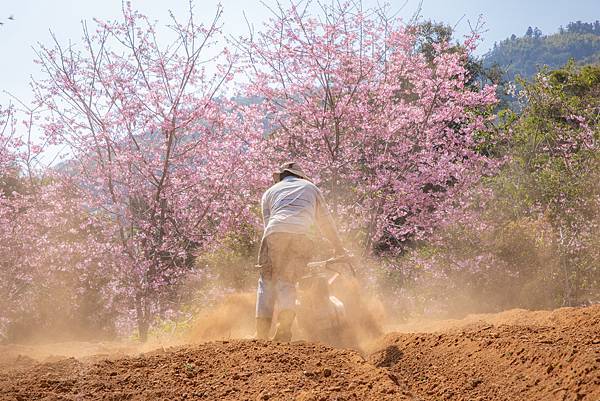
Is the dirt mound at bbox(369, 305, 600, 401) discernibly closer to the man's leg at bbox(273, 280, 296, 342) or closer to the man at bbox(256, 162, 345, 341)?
the man's leg at bbox(273, 280, 296, 342)

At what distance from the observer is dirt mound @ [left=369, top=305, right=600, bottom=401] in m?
4.16

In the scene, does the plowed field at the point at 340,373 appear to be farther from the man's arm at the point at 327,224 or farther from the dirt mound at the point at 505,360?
the man's arm at the point at 327,224

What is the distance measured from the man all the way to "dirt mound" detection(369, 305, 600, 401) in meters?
1.28

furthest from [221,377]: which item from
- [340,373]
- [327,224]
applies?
[327,224]

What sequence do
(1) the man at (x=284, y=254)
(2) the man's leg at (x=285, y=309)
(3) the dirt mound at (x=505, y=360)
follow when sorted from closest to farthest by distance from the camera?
(3) the dirt mound at (x=505, y=360)
(2) the man's leg at (x=285, y=309)
(1) the man at (x=284, y=254)

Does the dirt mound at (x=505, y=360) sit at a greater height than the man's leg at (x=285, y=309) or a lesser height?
lesser

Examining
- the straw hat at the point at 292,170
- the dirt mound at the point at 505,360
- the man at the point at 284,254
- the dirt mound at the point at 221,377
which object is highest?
the straw hat at the point at 292,170

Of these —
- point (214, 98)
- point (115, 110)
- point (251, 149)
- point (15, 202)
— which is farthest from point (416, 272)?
point (15, 202)

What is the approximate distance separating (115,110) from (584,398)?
33.4 ft

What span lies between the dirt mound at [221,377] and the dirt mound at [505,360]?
0.80 m

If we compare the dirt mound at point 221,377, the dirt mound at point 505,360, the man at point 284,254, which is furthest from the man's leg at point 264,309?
the dirt mound at point 505,360

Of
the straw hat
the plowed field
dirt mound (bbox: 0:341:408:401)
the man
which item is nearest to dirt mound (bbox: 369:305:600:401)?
the plowed field

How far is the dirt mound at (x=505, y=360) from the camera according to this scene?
4160 mm

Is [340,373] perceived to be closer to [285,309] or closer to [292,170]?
[285,309]
